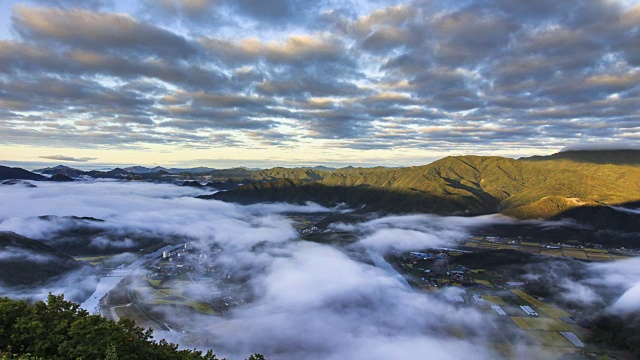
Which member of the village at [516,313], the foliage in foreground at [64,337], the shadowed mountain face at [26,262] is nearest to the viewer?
the foliage in foreground at [64,337]

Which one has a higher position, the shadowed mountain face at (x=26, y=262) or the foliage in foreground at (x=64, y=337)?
the foliage in foreground at (x=64, y=337)

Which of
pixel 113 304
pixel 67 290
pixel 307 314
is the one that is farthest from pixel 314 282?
pixel 67 290

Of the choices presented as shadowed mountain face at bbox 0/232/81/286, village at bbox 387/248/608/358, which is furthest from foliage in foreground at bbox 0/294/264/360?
shadowed mountain face at bbox 0/232/81/286

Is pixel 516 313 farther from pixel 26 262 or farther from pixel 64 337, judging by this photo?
pixel 26 262

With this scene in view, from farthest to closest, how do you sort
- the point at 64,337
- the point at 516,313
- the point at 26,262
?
the point at 26,262, the point at 516,313, the point at 64,337

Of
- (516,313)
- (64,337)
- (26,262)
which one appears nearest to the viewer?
(64,337)

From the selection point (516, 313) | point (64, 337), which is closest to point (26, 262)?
point (64, 337)

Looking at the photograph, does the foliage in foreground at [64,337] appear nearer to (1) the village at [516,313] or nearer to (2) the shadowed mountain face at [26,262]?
(1) the village at [516,313]

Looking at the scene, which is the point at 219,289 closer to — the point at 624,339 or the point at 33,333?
the point at 33,333

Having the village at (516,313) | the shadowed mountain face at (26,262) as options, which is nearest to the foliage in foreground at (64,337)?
the village at (516,313)
